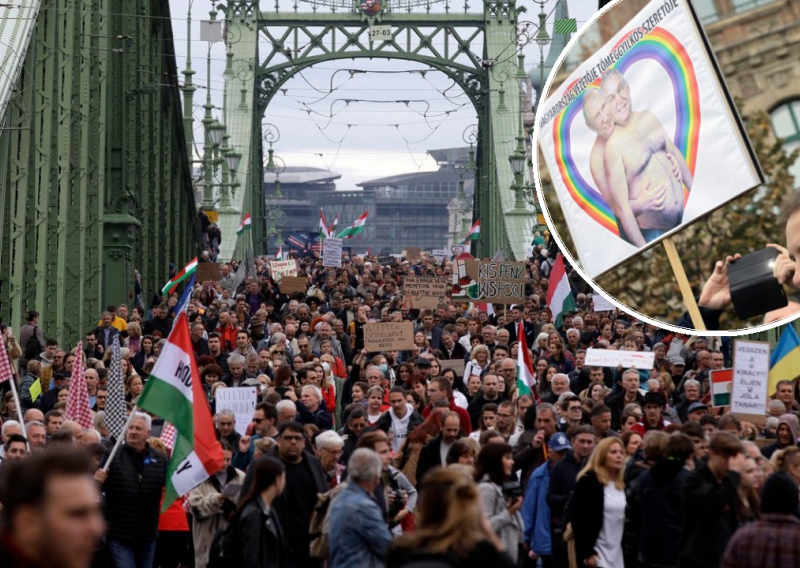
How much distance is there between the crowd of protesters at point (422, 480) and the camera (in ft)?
22.0

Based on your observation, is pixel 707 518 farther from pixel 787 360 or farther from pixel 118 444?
pixel 787 360

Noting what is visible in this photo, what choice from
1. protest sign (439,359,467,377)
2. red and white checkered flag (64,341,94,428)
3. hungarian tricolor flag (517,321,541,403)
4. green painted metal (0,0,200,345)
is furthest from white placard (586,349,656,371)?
green painted metal (0,0,200,345)

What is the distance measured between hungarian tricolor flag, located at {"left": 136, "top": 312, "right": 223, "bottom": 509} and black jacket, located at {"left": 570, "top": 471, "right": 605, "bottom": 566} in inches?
84.8

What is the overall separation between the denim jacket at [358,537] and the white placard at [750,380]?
5903 millimetres

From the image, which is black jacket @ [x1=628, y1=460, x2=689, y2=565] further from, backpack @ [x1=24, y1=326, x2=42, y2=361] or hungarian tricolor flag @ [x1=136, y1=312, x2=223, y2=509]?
backpack @ [x1=24, y1=326, x2=42, y2=361]

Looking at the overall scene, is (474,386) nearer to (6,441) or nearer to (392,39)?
(6,441)

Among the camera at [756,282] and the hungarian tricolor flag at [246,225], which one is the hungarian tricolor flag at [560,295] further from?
the hungarian tricolor flag at [246,225]

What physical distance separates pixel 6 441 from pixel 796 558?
580 cm

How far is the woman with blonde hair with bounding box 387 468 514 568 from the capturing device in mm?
6551

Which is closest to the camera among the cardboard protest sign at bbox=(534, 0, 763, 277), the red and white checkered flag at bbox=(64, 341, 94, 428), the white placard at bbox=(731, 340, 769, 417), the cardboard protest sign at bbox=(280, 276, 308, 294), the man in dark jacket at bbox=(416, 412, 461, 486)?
the cardboard protest sign at bbox=(534, 0, 763, 277)

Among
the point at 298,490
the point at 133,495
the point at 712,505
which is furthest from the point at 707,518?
the point at 133,495

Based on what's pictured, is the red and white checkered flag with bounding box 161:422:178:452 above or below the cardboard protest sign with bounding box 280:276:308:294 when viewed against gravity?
below

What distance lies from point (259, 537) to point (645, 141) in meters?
2.79

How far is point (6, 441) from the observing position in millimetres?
11125
